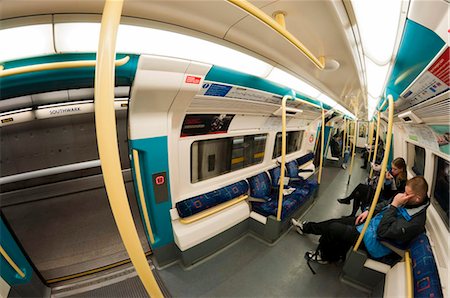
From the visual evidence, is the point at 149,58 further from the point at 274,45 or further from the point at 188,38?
the point at 274,45

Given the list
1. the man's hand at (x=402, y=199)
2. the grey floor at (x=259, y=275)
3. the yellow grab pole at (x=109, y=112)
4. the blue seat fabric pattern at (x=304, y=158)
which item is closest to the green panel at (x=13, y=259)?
the grey floor at (x=259, y=275)

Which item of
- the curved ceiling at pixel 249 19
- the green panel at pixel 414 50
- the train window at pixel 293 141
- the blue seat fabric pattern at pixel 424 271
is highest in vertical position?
the curved ceiling at pixel 249 19

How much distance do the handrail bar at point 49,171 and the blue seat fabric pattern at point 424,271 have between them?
7913 millimetres

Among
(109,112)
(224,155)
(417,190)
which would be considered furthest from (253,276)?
(109,112)

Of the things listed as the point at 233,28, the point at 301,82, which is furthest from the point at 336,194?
the point at 233,28

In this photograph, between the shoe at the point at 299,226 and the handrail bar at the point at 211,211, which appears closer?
the handrail bar at the point at 211,211

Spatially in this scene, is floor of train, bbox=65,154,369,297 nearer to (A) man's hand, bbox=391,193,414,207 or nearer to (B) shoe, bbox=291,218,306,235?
(B) shoe, bbox=291,218,306,235

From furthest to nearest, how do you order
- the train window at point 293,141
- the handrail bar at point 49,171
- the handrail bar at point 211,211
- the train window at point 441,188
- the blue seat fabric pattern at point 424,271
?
1. the train window at point 293,141
2. the handrail bar at point 49,171
3. the handrail bar at point 211,211
4. the train window at point 441,188
5. the blue seat fabric pattern at point 424,271

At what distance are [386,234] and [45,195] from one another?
8.53 meters

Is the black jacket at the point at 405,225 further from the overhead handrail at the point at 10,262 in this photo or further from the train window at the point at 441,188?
the overhead handrail at the point at 10,262

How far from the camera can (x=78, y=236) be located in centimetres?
334

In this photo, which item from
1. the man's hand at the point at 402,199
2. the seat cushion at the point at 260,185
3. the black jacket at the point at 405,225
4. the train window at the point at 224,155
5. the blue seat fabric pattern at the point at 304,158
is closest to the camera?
the black jacket at the point at 405,225

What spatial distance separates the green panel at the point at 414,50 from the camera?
1.19m

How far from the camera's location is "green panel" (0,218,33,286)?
1.68 m
